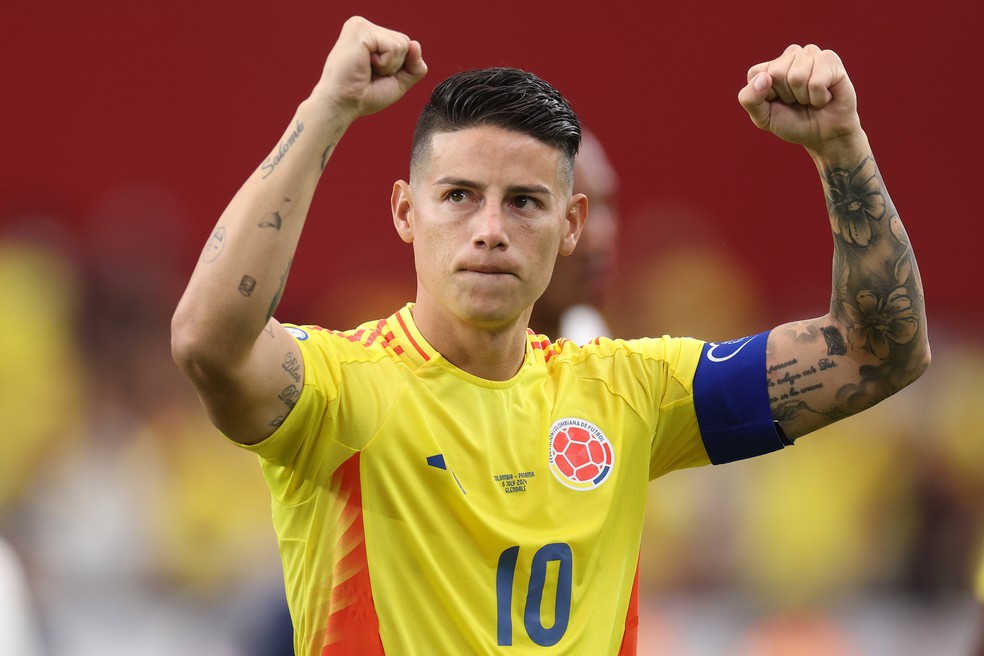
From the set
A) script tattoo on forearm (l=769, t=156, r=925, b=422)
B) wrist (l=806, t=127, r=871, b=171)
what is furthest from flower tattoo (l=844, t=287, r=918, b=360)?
wrist (l=806, t=127, r=871, b=171)

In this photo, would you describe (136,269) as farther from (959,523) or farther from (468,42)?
(959,523)

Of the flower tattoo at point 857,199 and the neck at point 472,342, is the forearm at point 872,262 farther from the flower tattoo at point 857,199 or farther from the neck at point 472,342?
the neck at point 472,342

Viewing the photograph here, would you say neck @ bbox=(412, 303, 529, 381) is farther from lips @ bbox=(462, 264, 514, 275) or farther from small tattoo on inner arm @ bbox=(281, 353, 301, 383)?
small tattoo on inner arm @ bbox=(281, 353, 301, 383)

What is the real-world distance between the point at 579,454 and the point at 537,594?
259mm

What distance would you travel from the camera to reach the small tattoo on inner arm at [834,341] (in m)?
2.02

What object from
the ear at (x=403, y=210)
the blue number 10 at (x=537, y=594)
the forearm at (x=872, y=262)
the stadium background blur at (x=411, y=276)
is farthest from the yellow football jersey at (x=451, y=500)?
the stadium background blur at (x=411, y=276)

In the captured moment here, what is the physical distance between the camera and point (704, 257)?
422cm

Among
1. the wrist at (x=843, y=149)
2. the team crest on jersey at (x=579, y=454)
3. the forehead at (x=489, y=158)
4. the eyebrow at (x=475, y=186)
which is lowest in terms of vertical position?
the team crest on jersey at (x=579, y=454)

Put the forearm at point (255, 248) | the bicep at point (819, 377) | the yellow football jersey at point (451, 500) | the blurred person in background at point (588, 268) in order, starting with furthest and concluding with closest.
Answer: the blurred person in background at point (588, 268)
the bicep at point (819, 377)
the yellow football jersey at point (451, 500)
the forearm at point (255, 248)

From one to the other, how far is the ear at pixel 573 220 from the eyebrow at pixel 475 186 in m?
0.14

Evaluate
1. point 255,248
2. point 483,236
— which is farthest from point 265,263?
point 483,236

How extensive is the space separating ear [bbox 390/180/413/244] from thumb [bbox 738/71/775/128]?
0.61 metres

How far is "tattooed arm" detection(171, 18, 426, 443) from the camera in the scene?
1.56 m

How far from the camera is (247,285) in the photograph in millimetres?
1569
